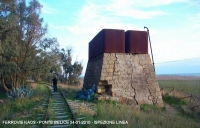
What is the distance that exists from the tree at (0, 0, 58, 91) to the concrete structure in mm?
8649

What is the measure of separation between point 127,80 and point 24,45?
11886mm

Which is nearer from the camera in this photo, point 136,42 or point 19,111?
point 19,111

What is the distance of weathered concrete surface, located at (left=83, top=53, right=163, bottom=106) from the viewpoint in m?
13.7

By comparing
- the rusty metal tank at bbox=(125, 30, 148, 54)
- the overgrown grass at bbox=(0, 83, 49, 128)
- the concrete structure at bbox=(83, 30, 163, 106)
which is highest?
the rusty metal tank at bbox=(125, 30, 148, 54)

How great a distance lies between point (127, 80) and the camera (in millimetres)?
14086

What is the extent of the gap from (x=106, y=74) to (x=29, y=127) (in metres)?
7.30

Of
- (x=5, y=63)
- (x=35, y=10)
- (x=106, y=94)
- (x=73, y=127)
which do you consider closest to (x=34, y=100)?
(x=106, y=94)

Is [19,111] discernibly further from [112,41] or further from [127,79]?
[112,41]

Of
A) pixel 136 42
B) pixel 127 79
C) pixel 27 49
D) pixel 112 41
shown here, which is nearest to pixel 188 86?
pixel 136 42

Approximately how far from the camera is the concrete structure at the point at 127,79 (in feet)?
44.9

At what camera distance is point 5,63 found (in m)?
17.9

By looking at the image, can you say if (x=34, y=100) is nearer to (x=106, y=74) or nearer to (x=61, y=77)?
(x=106, y=74)

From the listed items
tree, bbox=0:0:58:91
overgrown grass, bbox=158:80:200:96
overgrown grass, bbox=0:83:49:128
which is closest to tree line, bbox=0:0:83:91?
tree, bbox=0:0:58:91

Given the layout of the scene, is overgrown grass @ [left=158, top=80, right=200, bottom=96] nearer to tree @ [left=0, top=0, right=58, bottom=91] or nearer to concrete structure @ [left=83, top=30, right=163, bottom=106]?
concrete structure @ [left=83, top=30, right=163, bottom=106]
